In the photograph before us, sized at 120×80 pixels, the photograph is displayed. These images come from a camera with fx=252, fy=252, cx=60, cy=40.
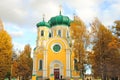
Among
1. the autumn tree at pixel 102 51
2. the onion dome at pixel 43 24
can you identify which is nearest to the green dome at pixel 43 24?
the onion dome at pixel 43 24

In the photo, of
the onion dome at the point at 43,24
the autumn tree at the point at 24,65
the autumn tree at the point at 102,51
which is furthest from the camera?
the onion dome at the point at 43,24

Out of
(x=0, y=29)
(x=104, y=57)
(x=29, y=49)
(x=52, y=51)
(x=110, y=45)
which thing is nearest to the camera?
(x=110, y=45)

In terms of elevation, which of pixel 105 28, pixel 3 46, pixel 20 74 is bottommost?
pixel 20 74

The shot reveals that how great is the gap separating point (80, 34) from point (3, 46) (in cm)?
1008

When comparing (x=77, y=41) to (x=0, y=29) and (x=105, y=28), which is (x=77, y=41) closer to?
(x=105, y=28)

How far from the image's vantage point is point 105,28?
104 ft

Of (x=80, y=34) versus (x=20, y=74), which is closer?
(x=80, y=34)

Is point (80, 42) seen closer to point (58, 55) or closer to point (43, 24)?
point (58, 55)

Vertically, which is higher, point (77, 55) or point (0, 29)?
point (0, 29)

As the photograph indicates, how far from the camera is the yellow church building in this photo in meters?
47.3

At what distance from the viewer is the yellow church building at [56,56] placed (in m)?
47.3

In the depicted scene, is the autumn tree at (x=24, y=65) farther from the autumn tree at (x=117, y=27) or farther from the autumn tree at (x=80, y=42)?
the autumn tree at (x=117, y=27)

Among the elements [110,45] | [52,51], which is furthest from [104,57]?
[52,51]

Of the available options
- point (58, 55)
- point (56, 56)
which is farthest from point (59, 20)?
point (56, 56)
